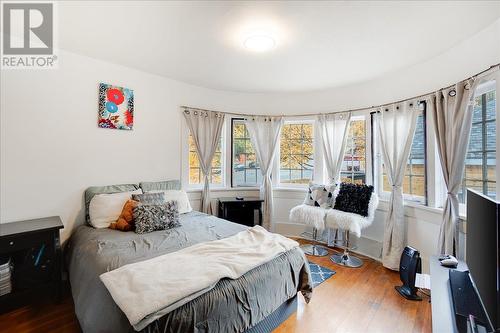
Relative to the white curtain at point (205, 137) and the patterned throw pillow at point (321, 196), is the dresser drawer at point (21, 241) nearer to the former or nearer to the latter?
the white curtain at point (205, 137)

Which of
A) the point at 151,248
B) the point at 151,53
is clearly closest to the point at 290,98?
the point at 151,53

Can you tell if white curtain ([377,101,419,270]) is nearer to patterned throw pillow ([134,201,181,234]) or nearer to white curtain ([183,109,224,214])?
white curtain ([183,109,224,214])

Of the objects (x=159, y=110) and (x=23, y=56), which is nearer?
(x=23, y=56)

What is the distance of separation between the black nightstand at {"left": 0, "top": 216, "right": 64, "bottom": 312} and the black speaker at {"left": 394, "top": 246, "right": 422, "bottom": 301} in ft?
11.2

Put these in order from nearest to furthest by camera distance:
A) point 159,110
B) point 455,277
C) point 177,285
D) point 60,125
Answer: point 177,285 → point 455,277 → point 60,125 → point 159,110

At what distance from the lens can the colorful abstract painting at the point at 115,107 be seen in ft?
9.05

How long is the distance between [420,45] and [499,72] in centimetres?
70

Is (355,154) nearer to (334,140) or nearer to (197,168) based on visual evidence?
(334,140)

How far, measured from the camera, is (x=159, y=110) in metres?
3.29

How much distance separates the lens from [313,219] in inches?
121

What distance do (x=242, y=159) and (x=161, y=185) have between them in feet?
5.13

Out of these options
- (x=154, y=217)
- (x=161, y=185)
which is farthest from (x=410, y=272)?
(x=161, y=185)

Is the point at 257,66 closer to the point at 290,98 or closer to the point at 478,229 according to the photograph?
the point at 290,98

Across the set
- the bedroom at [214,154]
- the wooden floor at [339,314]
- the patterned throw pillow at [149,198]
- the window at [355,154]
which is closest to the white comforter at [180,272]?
the bedroom at [214,154]
